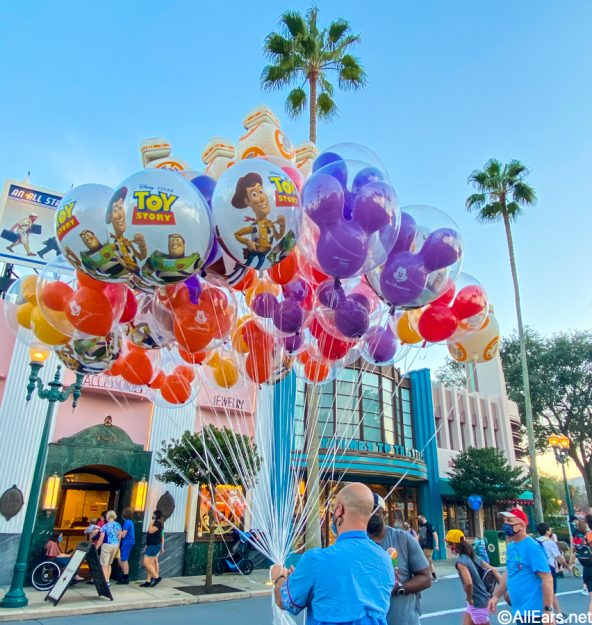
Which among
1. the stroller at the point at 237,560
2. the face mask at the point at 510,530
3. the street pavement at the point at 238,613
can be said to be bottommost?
the street pavement at the point at 238,613

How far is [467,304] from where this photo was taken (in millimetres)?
5266

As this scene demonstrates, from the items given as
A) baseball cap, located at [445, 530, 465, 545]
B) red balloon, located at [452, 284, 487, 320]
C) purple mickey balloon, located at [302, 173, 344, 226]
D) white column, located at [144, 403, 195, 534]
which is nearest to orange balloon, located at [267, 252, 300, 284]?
purple mickey balloon, located at [302, 173, 344, 226]

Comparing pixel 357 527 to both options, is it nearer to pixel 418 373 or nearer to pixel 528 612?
pixel 528 612

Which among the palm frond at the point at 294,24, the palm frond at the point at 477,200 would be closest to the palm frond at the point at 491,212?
the palm frond at the point at 477,200

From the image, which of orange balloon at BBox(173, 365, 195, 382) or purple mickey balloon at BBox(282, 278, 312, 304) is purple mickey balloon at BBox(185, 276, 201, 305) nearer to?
purple mickey balloon at BBox(282, 278, 312, 304)

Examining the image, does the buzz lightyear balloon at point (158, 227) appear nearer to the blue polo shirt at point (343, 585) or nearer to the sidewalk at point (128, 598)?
the blue polo shirt at point (343, 585)

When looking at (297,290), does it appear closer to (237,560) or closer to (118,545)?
(118,545)

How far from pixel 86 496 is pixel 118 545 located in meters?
3.60

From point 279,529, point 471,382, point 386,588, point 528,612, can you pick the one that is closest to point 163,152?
point 279,529

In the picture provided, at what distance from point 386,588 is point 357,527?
0.31m

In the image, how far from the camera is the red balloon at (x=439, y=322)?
525cm

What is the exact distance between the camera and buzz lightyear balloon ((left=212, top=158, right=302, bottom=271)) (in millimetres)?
3703

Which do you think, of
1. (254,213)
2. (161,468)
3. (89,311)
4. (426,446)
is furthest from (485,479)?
(254,213)

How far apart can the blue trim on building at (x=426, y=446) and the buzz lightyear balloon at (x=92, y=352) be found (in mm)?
16217
